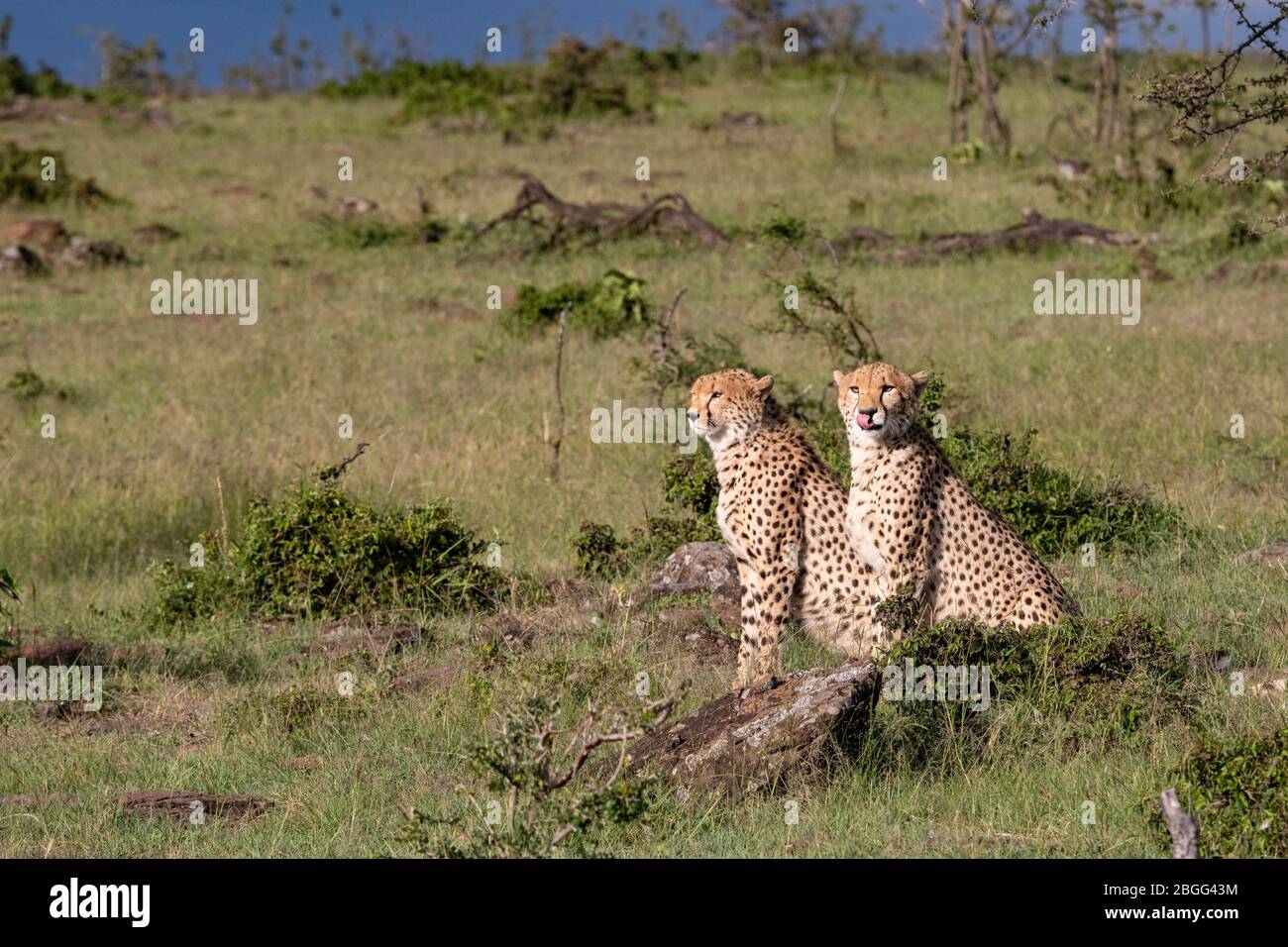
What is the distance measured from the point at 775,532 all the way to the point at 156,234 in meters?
16.9

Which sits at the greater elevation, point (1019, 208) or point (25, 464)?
point (1019, 208)

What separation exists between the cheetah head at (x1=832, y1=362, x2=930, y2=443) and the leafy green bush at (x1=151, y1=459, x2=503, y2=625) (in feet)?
9.87

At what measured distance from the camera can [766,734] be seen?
19.0ft

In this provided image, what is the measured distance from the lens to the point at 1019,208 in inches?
835

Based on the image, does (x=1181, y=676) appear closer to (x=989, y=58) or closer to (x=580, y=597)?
(x=580, y=597)

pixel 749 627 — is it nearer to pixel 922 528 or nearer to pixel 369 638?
pixel 922 528

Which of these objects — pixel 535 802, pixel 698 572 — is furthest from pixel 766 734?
pixel 698 572

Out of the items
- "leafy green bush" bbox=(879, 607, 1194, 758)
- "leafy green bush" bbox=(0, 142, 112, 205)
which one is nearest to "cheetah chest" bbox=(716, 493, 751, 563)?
"leafy green bush" bbox=(879, 607, 1194, 758)

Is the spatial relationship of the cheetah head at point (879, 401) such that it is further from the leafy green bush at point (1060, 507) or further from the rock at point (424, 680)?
the leafy green bush at point (1060, 507)

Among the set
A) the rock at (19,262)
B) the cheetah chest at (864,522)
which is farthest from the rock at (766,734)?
the rock at (19,262)

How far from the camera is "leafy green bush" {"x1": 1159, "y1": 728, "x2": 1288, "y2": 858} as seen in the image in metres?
5.02
